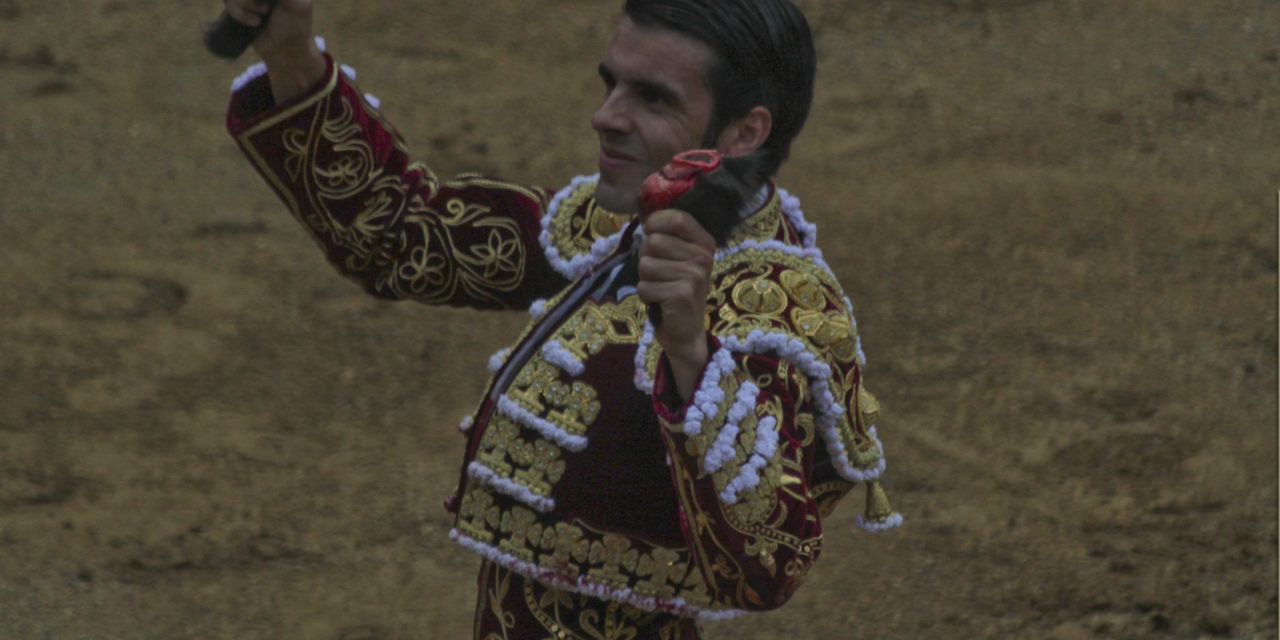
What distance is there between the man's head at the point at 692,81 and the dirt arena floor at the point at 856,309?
2.46 metres

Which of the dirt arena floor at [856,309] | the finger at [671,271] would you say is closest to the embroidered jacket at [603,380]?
the finger at [671,271]

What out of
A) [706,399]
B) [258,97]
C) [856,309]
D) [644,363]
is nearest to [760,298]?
[644,363]

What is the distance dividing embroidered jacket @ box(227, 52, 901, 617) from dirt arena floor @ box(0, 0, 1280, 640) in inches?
79.3

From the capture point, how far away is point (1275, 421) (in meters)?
5.23

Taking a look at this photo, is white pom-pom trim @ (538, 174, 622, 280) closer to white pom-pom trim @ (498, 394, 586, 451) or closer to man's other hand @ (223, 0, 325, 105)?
white pom-pom trim @ (498, 394, 586, 451)

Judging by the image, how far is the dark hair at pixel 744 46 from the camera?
82.0 inches

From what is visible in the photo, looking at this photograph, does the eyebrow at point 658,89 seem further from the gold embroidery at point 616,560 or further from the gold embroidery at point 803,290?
the gold embroidery at point 616,560

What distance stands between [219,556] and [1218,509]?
286 centimetres

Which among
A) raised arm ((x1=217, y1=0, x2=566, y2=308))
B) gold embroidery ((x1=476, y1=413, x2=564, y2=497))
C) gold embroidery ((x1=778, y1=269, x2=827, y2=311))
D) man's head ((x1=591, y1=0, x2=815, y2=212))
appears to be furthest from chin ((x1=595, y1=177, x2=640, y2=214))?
raised arm ((x1=217, y1=0, x2=566, y2=308))

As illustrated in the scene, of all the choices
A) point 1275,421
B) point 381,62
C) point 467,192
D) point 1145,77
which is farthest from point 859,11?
point 467,192

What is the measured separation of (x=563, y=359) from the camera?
7.09 ft

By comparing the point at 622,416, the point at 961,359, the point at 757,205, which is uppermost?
the point at 757,205

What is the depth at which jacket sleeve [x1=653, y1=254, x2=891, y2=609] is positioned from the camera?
1.83 metres

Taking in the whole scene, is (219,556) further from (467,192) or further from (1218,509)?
(1218,509)
